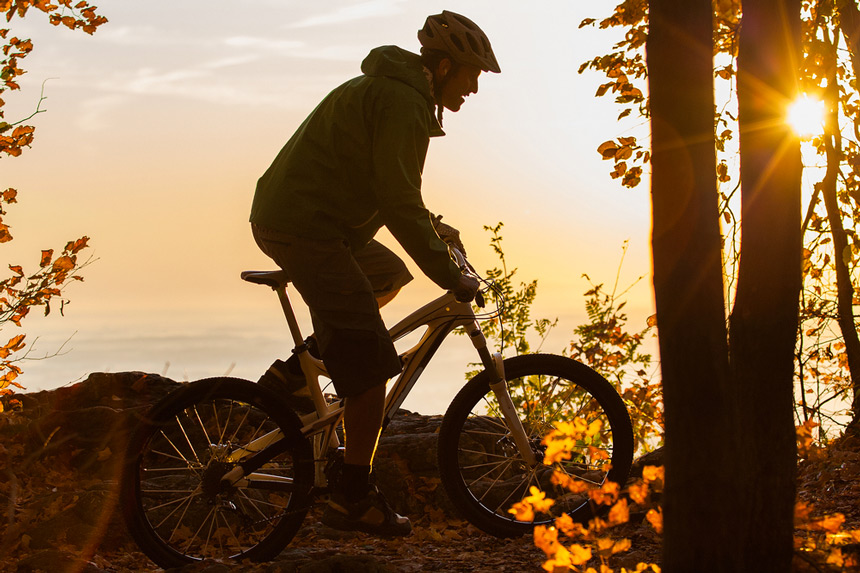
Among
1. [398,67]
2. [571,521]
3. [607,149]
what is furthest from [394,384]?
[607,149]

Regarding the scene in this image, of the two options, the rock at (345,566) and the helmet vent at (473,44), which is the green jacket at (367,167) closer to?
the helmet vent at (473,44)

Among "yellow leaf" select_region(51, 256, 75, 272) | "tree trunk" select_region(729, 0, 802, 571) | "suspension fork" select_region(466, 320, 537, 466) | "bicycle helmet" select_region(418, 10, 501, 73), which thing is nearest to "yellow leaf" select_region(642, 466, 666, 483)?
"tree trunk" select_region(729, 0, 802, 571)

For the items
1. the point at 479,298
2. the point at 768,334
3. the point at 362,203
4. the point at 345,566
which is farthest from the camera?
the point at 479,298

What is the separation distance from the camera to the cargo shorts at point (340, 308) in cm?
379

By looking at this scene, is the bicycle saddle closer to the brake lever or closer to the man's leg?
the man's leg

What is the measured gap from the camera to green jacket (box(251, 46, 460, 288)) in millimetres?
3601

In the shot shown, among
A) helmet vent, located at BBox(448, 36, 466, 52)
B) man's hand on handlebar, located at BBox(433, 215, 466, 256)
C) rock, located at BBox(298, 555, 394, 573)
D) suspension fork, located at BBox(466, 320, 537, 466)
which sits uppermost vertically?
helmet vent, located at BBox(448, 36, 466, 52)

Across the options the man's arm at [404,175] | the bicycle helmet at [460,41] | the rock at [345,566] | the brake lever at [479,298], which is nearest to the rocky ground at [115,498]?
the rock at [345,566]

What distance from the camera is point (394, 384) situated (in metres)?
4.32

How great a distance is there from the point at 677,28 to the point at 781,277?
3.03 ft

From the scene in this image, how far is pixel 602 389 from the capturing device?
4461 millimetres

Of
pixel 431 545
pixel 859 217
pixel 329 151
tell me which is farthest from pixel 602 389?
pixel 859 217

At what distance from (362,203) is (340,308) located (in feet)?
1.62

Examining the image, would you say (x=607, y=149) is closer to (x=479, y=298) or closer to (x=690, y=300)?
(x=479, y=298)
